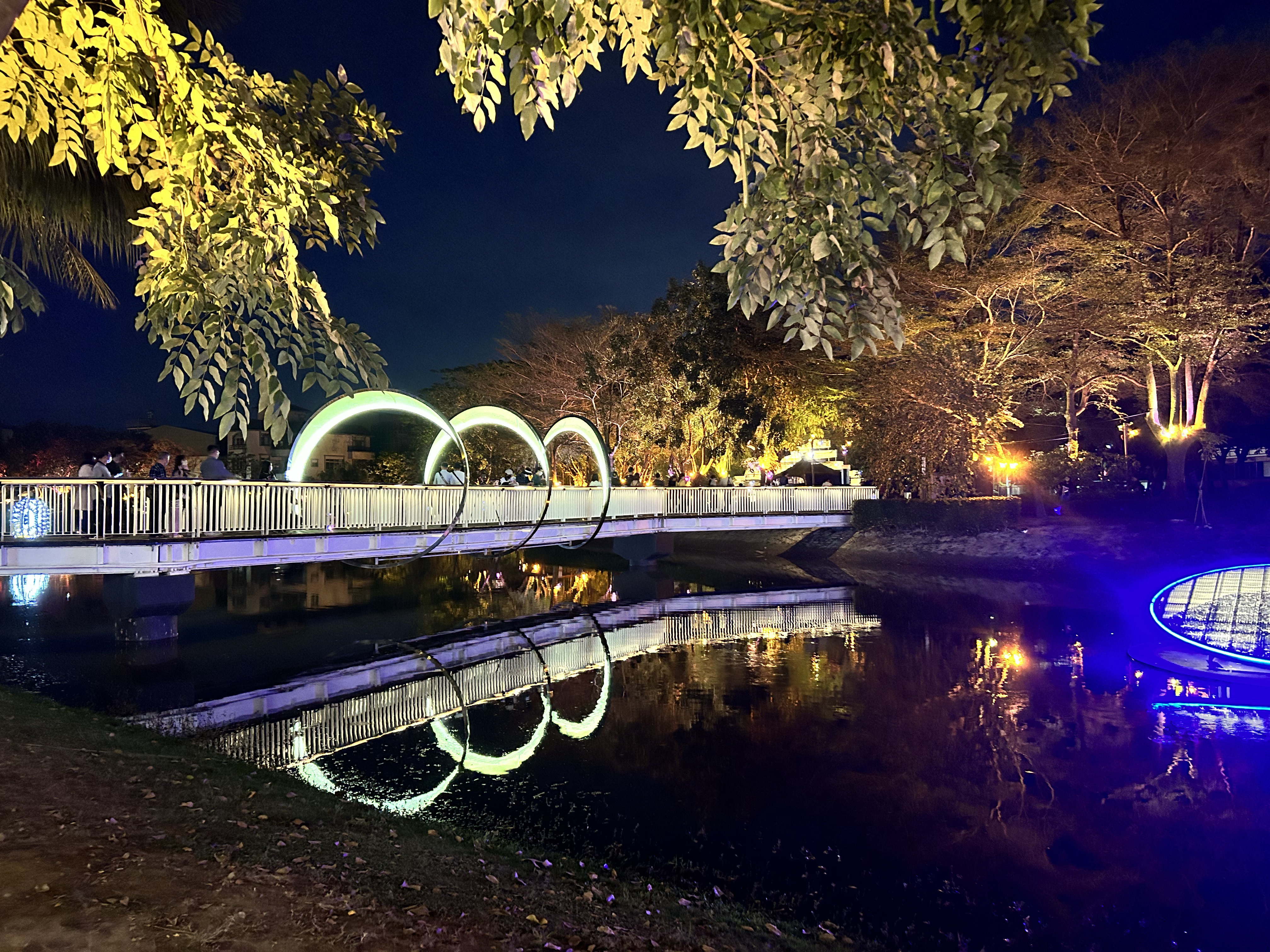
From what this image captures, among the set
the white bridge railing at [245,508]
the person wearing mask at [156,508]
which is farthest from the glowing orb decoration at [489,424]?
the person wearing mask at [156,508]

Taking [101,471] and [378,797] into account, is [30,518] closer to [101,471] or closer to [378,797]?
[101,471]

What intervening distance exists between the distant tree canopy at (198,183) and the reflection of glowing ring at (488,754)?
5.08 m

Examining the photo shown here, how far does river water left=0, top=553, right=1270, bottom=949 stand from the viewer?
20.5 ft

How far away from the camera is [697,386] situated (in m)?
32.7

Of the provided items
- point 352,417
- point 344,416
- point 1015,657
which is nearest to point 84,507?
point 344,416

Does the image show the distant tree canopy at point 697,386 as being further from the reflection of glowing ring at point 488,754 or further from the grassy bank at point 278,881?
the grassy bank at point 278,881

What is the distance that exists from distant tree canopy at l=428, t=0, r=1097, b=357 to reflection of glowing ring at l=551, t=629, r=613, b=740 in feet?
23.2

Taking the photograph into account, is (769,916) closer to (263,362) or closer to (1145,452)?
(263,362)

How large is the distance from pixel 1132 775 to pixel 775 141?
7.96 m

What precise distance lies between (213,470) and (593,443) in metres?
9.96

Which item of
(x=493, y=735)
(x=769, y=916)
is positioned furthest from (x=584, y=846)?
(x=493, y=735)

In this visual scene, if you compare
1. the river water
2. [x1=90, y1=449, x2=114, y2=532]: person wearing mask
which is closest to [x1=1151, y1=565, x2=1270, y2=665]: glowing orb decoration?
the river water

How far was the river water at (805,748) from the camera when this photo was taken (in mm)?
6250

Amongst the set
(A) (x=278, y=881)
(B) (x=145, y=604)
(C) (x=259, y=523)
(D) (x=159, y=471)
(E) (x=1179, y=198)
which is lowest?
(A) (x=278, y=881)
